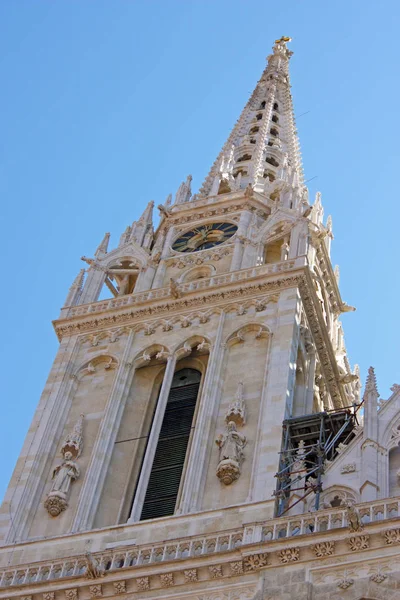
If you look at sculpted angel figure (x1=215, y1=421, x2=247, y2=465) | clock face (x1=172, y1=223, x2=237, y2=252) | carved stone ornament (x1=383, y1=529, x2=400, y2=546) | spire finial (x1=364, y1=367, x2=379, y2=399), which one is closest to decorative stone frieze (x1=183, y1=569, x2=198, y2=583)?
carved stone ornament (x1=383, y1=529, x2=400, y2=546)

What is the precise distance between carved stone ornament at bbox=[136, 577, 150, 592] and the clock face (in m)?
15.1

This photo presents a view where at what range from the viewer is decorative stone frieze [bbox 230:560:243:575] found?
24.6 meters

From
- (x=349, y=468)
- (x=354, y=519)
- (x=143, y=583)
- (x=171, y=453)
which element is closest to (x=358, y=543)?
(x=354, y=519)

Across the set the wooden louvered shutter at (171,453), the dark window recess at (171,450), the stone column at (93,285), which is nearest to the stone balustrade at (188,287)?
the stone column at (93,285)

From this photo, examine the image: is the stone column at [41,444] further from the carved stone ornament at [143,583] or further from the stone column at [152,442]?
the carved stone ornament at [143,583]

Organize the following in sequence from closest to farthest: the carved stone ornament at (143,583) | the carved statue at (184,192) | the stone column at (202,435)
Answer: the carved stone ornament at (143,583) → the stone column at (202,435) → the carved statue at (184,192)

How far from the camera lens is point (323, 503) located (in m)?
27.1

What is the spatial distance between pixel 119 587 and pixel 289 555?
3.22 m

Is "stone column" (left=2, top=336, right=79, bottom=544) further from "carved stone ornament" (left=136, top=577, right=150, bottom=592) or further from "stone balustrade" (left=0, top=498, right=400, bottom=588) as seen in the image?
"carved stone ornament" (left=136, top=577, right=150, bottom=592)

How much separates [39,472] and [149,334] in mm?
5186

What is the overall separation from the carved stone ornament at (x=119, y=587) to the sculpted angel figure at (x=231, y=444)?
4.60 metres

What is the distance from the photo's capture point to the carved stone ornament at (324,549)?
2408 centimetres

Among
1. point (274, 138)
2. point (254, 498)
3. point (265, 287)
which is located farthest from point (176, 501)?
point (274, 138)

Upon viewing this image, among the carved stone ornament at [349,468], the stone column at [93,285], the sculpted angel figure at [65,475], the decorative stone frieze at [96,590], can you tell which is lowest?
the decorative stone frieze at [96,590]
